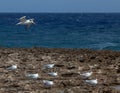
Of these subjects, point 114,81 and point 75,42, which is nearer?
point 114,81

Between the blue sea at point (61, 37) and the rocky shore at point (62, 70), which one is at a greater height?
the rocky shore at point (62, 70)

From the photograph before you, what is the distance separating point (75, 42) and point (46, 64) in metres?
22.8

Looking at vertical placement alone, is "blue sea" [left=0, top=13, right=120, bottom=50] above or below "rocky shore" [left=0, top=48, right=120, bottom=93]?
below

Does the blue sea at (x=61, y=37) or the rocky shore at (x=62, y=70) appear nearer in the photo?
the rocky shore at (x=62, y=70)

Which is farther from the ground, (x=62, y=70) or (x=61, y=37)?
(x=62, y=70)

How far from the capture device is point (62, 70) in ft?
62.5

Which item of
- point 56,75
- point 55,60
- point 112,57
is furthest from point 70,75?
point 112,57

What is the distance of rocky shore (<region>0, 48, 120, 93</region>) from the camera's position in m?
15.6

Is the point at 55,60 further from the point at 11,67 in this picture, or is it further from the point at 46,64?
the point at 11,67

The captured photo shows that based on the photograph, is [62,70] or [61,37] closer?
[62,70]

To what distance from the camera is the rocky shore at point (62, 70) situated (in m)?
15.6

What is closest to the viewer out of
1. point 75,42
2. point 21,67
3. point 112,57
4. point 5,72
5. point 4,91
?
point 4,91

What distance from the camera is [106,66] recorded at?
20219 millimetres

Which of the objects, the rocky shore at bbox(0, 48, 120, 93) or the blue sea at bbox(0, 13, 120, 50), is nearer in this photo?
the rocky shore at bbox(0, 48, 120, 93)
